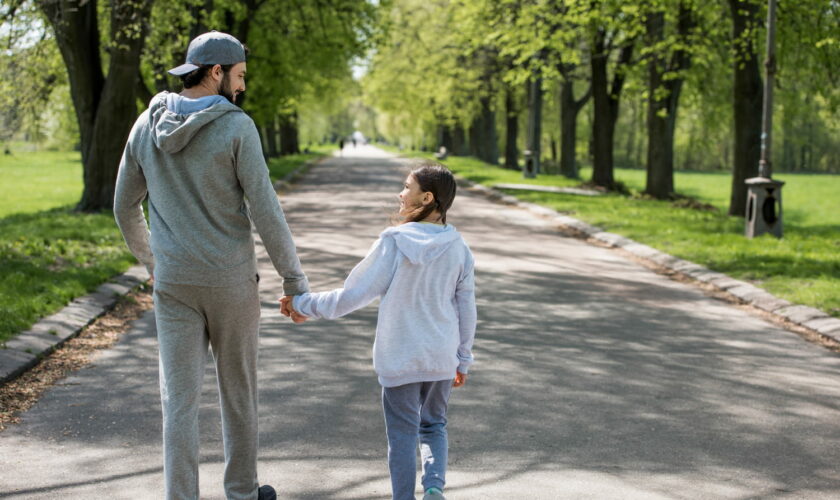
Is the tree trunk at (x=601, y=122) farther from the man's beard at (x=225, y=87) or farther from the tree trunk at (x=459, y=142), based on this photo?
the tree trunk at (x=459, y=142)

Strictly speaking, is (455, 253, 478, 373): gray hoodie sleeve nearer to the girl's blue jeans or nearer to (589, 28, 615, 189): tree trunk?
the girl's blue jeans

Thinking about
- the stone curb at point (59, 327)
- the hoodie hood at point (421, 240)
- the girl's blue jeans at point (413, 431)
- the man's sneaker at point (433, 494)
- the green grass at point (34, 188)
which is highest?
the hoodie hood at point (421, 240)

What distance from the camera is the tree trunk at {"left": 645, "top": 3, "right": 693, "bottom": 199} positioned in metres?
25.3

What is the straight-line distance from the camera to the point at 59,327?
8180mm

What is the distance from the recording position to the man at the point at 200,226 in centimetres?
383

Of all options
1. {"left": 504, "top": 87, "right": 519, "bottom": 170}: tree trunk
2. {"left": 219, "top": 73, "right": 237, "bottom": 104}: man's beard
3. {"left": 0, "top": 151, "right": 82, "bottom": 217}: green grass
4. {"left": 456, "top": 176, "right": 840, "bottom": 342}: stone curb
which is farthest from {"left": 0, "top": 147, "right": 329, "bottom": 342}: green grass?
{"left": 504, "top": 87, "right": 519, "bottom": 170}: tree trunk

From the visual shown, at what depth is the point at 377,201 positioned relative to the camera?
2503cm

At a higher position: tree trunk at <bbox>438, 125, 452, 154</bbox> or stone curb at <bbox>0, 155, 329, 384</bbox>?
tree trunk at <bbox>438, 125, 452, 154</bbox>

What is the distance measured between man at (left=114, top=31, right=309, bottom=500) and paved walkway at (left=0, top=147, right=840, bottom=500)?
75cm

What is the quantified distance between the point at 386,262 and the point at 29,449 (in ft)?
8.13

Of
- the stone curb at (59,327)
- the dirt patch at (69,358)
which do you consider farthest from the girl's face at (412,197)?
the stone curb at (59,327)

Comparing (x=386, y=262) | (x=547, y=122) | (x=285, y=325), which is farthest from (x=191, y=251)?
(x=547, y=122)

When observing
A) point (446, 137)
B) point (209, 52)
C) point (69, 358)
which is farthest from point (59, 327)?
point (446, 137)

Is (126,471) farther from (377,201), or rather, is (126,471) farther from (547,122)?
(547,122)
